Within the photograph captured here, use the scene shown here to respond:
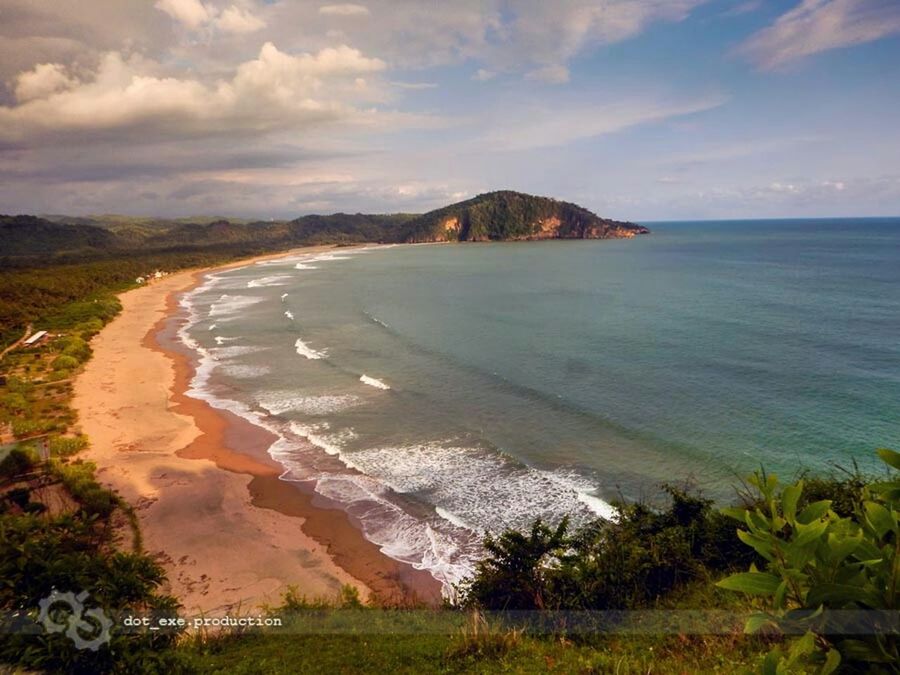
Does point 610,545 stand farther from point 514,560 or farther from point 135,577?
point 135,577

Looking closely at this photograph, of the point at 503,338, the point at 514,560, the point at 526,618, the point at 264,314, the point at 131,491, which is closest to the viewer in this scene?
the point at 526,618

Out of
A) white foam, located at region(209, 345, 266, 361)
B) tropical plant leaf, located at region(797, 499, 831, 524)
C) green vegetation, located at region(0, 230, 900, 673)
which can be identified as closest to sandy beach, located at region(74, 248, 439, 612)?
green vegetation, located at region(0, 230, 900, 673)

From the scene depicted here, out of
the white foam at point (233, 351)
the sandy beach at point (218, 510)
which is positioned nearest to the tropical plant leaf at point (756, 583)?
the sandy beach at point (218, 510)

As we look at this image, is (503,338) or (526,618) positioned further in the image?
(503,338)

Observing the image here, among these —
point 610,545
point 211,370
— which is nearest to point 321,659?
point 610,545

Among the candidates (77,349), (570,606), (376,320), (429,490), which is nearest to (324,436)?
(429,490)

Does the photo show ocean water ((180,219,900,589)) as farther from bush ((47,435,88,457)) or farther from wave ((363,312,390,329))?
bush ((47,435,88,457))

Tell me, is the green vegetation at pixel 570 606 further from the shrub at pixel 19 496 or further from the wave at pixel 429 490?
the shrub at pixel 19 496
